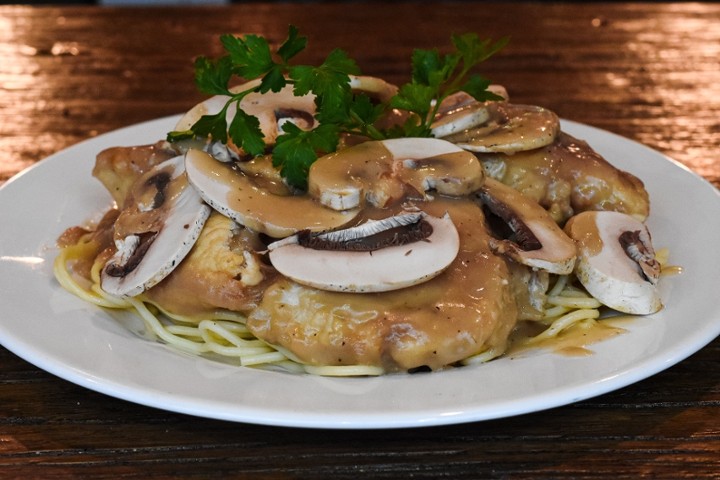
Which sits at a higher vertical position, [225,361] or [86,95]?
[225,361]

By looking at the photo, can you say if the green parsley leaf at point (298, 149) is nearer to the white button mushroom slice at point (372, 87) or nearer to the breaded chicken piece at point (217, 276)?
the breaded chicken piece at point (217, 276)

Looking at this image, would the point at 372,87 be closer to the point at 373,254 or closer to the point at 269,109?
the point at 269,109

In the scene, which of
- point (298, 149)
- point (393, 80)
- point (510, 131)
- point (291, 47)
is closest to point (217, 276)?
point (298, 149)

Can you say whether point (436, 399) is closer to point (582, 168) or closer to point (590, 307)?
point (590, 307)

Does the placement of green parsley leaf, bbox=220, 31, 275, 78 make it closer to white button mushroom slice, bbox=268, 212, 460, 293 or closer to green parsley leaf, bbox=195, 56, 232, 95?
green parsley leaf, bbox=195, 56, 232, 95

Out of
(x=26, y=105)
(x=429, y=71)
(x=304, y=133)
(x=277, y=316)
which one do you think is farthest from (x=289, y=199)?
(x=26, y=105)

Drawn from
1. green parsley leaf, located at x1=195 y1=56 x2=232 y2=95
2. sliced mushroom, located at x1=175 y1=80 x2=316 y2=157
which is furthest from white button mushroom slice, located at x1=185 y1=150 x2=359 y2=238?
green parsley leaf, located at x1=195 y1=56 x2=232 y2=95
